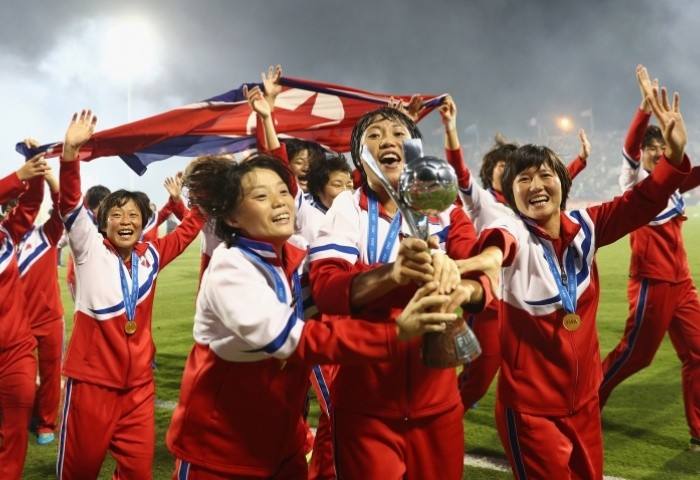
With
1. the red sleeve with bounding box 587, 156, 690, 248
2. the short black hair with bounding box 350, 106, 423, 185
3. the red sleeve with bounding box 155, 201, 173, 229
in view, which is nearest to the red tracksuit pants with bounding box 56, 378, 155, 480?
the short black hair with bounding box 350, 106, 423, 185

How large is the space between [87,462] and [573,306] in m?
2.23

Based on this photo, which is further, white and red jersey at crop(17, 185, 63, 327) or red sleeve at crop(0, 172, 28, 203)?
white and red jersey at crop(17, 185, 63, 327)

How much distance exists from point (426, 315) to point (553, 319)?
122cm

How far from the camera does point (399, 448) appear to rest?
1.98 m

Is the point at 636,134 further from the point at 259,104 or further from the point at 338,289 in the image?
the point at 338,289

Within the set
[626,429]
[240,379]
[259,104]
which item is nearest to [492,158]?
[259,104]

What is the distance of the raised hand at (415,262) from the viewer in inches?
56.2

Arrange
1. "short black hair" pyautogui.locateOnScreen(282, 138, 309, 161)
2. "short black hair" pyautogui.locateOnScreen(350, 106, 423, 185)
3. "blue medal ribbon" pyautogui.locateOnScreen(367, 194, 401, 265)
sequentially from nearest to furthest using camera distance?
1. "blue medal ribbon" pyautogui.locateOnScreen(367, 194, 401, 265)
2. "short black hair" pyautogui.locateOnScreen(350, 106, 423, 185)
3. "short black hair" pyautogui.locateOnScreen(282, 138, 309, 161)

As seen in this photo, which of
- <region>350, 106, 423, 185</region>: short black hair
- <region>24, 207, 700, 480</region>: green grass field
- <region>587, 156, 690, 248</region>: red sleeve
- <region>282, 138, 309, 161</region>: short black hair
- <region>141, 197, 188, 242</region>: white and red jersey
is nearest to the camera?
<region>350, 106, 423, 185</region>: short black hair

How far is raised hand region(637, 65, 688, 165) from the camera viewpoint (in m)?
2.31

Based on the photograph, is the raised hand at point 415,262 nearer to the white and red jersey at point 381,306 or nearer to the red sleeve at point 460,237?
the white and red jersey at point 381,306

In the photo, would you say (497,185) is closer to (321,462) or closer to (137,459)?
(321,462)

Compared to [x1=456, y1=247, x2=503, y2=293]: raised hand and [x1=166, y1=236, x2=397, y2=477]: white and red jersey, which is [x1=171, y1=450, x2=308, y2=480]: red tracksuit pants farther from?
[x1=456, y1=247, x2=503, y2=293]: raised hand

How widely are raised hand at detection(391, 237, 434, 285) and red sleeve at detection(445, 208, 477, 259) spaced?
0.54m
